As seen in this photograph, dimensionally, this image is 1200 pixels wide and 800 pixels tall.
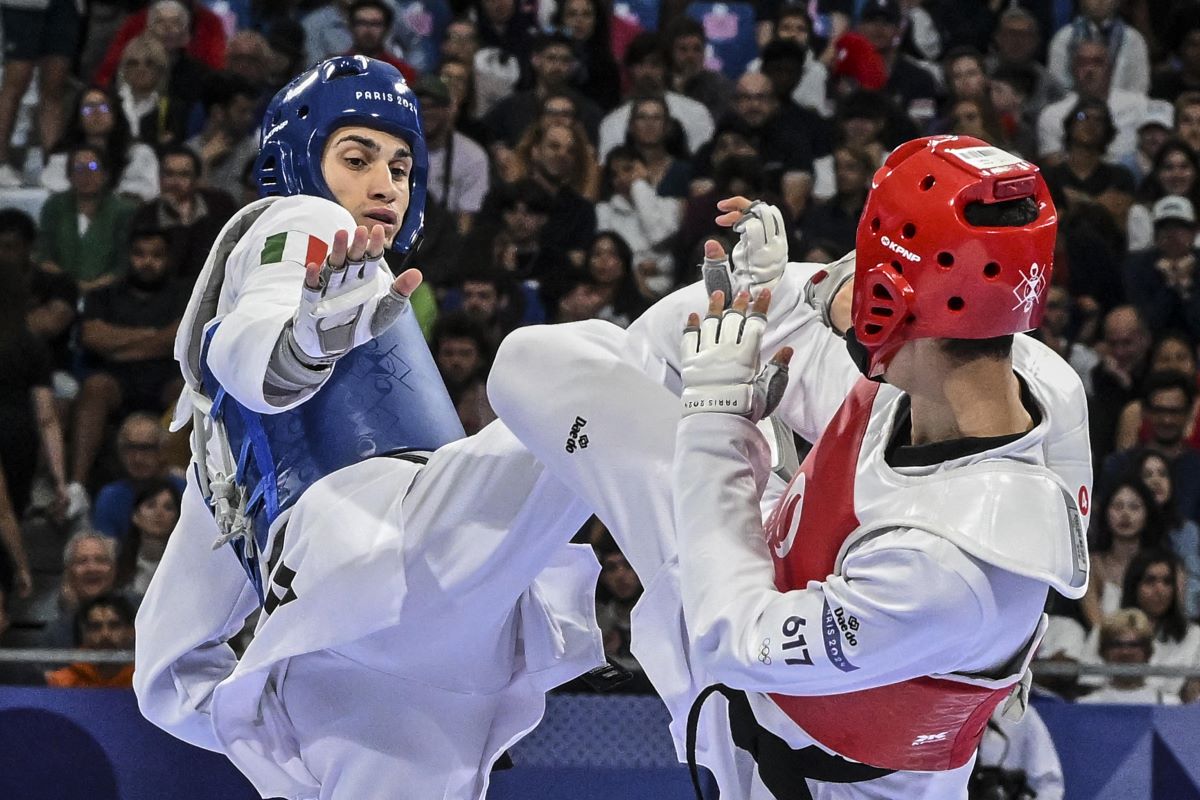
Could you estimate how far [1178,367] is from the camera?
761 cm

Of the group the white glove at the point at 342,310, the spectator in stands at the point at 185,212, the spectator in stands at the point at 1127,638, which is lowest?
the spectator in stands at the point at 1127,638

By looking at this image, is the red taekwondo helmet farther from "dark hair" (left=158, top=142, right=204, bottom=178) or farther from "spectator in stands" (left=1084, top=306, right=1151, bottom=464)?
"dark hair" (left=158, top=142, right=204, bottom=178)

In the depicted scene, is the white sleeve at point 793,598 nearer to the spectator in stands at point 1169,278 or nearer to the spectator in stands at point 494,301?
the spectator in stands at point 494,301

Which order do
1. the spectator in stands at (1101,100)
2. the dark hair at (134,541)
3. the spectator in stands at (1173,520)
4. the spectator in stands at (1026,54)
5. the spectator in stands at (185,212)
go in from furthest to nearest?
the spectator in stands at (1026,54) → the spectator in stands at (1101,100) → the spectator in stands at (185,212) → the spectator in stands at (1173,520) → the dark hair at (134,541)

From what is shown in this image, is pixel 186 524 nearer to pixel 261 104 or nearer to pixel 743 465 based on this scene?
pixel 743 465

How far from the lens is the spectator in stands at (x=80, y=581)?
20.9 ft

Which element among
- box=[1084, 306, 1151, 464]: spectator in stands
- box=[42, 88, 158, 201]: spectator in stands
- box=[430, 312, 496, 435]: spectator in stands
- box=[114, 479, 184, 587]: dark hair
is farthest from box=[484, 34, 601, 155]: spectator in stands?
box=[1084, 306, 1151, 464]: spectator in stands

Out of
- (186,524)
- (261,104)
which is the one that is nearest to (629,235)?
(261,104)

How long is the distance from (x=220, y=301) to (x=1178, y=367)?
5.11 m

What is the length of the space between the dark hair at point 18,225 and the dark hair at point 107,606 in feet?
7.33

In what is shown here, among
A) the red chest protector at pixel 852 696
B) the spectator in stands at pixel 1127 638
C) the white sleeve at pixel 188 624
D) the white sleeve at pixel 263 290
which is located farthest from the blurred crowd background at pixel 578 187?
the red chest protector at pixel 852 696

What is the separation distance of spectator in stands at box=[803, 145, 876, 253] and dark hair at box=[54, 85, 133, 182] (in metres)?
3.30

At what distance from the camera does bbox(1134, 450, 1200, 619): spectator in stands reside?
6.92 m

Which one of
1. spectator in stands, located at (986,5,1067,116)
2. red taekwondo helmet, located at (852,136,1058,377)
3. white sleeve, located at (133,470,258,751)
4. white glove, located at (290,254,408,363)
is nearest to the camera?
red taekwondo helmet, located at (852,136,1058,377)
